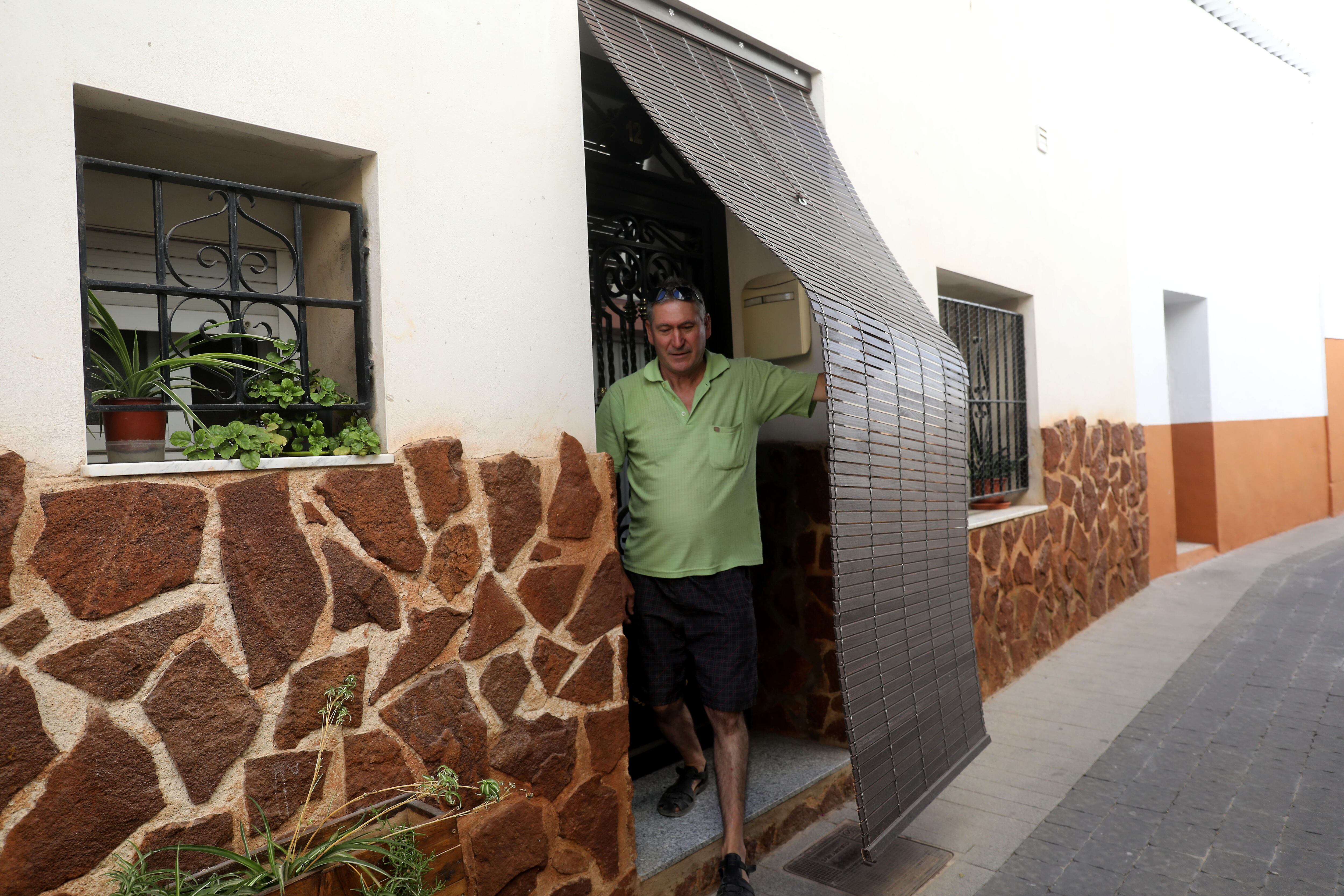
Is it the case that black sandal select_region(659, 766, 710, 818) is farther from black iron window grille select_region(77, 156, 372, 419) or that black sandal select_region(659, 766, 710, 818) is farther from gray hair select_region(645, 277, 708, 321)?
black iron window grille select_region(77, 156, 372, 419)

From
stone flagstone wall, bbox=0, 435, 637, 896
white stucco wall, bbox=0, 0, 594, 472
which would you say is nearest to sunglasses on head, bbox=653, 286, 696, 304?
white stucco wall, bbox=0, 0, 594, 472

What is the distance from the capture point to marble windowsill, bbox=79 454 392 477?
70.2 inches

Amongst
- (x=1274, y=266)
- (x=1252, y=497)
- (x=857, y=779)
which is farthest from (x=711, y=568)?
(x=1274, y=266)

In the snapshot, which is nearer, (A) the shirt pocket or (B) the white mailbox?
(A) the shirt pocket

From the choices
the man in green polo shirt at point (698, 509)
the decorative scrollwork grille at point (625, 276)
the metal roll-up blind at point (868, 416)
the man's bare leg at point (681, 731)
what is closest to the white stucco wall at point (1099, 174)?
the metal roll-up blind at point (868, 416)

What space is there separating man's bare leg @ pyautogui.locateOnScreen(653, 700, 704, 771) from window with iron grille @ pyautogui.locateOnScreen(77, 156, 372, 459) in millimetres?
1662

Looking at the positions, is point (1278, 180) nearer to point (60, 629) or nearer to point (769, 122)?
point (769, 122)

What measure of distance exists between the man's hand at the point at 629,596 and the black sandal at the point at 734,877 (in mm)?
866

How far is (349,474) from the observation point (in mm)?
2150

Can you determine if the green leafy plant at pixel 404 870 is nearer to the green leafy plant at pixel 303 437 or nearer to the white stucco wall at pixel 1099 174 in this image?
the green leafy plant at pixel 303 437

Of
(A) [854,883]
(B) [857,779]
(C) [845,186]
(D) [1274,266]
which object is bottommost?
(A) [854,883]

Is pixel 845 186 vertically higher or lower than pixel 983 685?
higher

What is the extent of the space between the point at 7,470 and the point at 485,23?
5.59 feet

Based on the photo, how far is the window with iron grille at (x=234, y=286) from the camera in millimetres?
2074
